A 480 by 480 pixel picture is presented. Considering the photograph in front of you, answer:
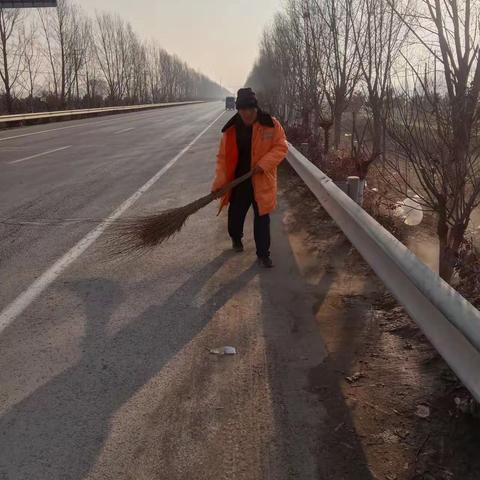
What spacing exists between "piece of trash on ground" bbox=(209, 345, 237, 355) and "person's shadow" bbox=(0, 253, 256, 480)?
22 centimetres

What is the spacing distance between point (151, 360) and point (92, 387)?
416 millimetres

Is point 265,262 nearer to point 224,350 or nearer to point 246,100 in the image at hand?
point 246,100

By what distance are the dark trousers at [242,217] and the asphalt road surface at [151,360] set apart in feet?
0.72

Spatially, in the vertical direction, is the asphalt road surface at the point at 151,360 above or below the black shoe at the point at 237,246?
below

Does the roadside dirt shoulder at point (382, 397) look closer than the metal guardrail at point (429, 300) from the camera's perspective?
No

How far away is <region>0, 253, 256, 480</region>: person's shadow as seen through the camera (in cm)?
230

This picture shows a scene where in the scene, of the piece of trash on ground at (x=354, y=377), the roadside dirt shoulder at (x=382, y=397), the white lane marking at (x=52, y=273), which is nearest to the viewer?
the roadside dirt shoulder at (x=382, y=397)

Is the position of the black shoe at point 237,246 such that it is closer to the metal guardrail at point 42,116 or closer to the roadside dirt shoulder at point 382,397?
the roadside dirt shoulder at point 382,397

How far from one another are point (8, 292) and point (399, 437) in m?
3.15

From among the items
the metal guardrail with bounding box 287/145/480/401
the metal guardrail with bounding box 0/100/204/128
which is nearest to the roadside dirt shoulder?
the metal guardrail with bounding box 287/145/480/401

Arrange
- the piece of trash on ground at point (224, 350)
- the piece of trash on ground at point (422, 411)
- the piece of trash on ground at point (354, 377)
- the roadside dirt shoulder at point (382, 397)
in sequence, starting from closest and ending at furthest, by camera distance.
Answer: the roadside dirt shoulder at point (382, 397), the piece of trash on ground at point (422, 411), the piece of trash on ground at point (354, 377), the piece of trash on ground at point (224, 350)

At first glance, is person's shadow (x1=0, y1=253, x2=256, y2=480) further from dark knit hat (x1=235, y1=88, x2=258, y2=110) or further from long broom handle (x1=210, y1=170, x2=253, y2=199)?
dark knit hat (x1=235, y1=88, x2=258, y2=110)

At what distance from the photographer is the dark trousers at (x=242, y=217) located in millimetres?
4992

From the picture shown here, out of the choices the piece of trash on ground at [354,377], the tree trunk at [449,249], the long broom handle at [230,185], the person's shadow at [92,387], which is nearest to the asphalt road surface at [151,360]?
the person's shadow at [92,387]
